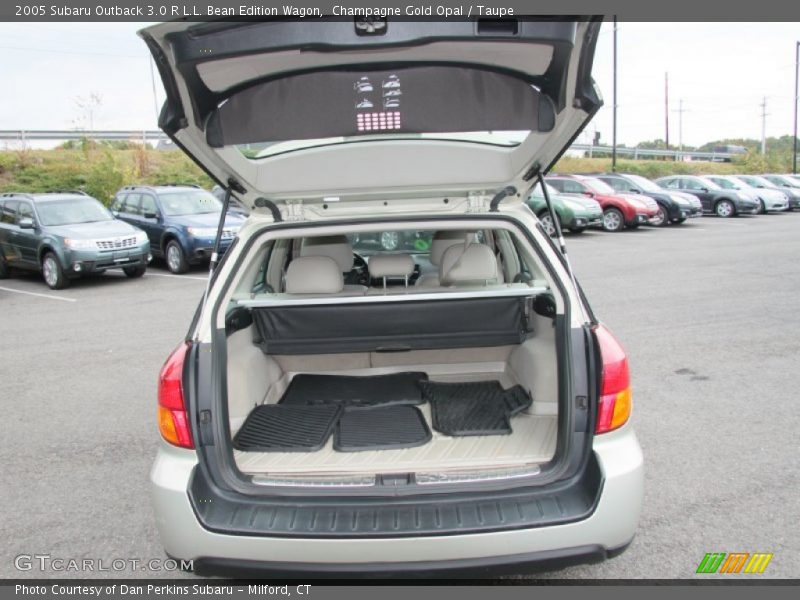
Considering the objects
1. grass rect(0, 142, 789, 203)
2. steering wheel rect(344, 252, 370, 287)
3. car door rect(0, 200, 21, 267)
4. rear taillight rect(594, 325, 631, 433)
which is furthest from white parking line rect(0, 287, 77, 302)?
grass rect(0, 142, 789, 203)

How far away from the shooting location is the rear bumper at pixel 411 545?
2324mm

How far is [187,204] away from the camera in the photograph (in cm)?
1347

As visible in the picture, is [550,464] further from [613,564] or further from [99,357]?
[99,357]

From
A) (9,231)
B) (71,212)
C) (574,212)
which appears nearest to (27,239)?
(9,231)

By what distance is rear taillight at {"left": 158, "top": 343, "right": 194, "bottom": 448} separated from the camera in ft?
8.54

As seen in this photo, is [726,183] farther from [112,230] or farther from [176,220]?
[112,230]

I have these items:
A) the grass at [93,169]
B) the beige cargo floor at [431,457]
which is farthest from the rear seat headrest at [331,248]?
the grass at [93,169]

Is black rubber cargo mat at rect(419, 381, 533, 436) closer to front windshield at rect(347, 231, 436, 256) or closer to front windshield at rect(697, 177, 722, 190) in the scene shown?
front windshield at rect(347, 231, 436, 256)

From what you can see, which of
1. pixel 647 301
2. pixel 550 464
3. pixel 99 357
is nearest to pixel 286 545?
pixel 550 464

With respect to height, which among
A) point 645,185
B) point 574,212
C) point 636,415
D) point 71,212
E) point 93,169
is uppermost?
point 93,169

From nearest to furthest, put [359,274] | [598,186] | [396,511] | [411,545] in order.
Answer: [411,545]
[396,511]
[359,274]
[598,186]

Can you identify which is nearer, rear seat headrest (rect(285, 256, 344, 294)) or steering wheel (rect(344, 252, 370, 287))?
rear seat headrest (rect(285, 256, 344, 294))

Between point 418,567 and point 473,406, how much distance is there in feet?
5.03

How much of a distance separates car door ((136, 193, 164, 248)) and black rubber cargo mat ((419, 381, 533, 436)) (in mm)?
10208
